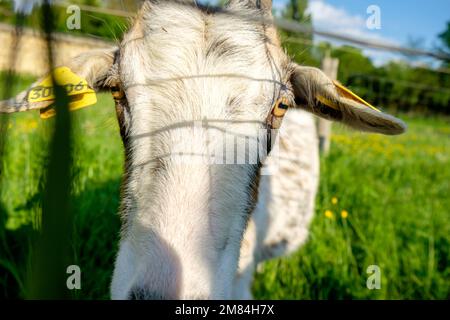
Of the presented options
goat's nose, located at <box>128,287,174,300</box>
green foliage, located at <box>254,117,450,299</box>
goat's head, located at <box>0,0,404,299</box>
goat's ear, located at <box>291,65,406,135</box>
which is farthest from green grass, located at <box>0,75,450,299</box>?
goat's nose, located at <box>128,287,174,300</box>

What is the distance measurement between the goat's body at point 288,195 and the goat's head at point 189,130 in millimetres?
1688

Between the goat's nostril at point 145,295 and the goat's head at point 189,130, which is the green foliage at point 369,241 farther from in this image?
the goat's nostril at point 145,295

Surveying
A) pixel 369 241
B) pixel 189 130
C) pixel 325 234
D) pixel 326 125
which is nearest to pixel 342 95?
pixel 189 130

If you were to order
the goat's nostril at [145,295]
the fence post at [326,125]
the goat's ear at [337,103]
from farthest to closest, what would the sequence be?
the fence post at [326,125]
the goat's ear at [337,103]
the goat's nostril at [145,295]

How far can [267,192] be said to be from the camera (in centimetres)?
383

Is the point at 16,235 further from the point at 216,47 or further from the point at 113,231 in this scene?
the point at 216,47

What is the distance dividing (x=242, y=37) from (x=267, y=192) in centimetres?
198

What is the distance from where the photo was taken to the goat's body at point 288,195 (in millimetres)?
3811

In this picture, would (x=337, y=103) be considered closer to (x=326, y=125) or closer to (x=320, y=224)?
(x=320, y=224)

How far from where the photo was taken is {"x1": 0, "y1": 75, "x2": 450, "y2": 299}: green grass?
3.33 m

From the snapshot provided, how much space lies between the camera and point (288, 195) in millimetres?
4348

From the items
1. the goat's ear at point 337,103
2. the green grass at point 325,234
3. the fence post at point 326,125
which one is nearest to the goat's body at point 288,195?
the green grass at point 325,234

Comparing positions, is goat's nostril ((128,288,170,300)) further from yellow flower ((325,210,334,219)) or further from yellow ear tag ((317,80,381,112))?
yellow flower ((325,210,334,219))
